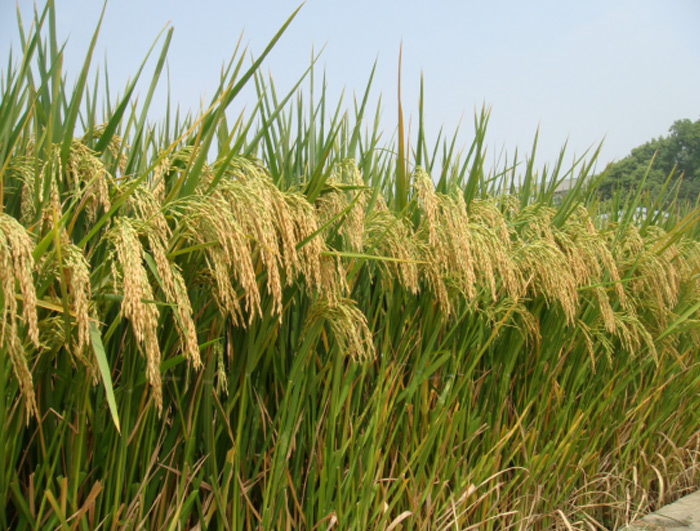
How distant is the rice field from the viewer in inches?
52.4

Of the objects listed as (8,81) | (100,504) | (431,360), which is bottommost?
(100,504)

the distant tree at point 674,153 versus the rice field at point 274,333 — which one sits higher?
the distant tree at point 674,153

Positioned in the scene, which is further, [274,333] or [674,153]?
[674,153]

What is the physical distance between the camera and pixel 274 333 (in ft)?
5.83

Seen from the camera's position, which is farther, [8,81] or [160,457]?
[160,457]

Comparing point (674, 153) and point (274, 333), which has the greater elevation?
point (674, 153)

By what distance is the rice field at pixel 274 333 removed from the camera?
1.33m

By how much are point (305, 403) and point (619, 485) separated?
2483 mm

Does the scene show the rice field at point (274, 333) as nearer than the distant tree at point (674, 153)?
Yes

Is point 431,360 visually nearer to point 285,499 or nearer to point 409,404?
point 409,404

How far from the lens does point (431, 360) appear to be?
2.45 meters

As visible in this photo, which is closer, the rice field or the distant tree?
the rice field

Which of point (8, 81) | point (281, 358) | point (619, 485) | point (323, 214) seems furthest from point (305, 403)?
point (619, 485)

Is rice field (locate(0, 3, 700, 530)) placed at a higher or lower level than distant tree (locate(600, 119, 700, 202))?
lower
